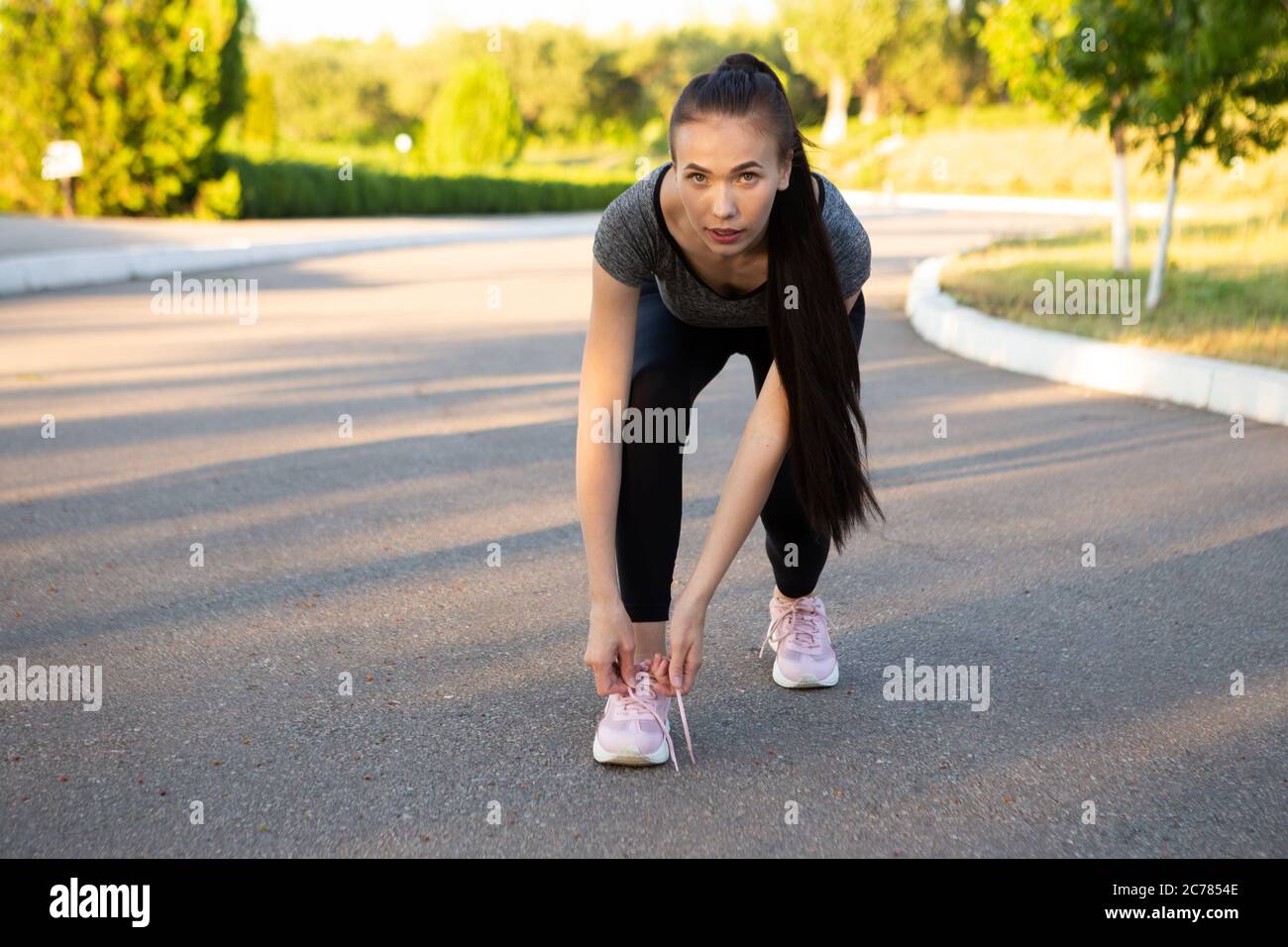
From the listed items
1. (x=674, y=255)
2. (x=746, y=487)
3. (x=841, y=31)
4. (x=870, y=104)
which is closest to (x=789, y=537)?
(x=746, y=487)

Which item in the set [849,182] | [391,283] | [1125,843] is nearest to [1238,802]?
[1125,843]

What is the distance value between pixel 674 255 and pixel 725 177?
279 mm

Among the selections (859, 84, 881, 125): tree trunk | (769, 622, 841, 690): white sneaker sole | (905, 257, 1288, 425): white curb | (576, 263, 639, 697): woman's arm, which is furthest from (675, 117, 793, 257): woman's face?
(859, 84, 881, 125): tree trunk

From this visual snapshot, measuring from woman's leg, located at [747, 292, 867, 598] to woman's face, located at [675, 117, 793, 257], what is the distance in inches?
24.8

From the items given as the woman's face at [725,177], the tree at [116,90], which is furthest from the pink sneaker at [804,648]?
the tree at [116,90]

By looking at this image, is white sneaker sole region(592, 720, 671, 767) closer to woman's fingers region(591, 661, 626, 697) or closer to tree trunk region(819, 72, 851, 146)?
woman's fingers region(591, 661, 626, 697)

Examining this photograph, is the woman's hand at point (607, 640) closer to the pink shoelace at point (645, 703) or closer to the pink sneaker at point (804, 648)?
the pink shoelace at point (645, 703)

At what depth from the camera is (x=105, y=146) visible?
18.7 metres

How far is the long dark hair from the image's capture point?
252 cm

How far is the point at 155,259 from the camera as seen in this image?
1392cm

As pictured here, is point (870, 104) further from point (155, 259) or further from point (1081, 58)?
point (1081, 58)

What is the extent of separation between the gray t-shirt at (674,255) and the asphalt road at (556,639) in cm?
97

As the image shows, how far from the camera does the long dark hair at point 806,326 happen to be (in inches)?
99.2
